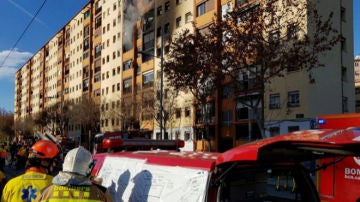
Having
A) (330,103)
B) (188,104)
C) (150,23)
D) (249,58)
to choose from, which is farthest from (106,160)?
(150,23)

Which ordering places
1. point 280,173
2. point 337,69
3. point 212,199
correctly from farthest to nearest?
point 337,69 < point 280,173 < point 212,199

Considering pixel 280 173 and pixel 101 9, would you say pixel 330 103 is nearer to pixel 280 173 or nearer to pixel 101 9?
pixel 280 173

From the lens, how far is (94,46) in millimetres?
71938

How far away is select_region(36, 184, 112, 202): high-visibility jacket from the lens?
2.93 m

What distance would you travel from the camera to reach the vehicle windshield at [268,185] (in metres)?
3.45

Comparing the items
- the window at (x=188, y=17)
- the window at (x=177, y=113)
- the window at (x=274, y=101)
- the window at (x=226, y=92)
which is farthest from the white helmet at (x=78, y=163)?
the window at (x=188, y=17)

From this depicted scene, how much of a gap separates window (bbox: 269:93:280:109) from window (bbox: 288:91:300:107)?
3.59 ft

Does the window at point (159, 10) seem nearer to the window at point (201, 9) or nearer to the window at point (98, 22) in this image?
the window at point (201, 9)

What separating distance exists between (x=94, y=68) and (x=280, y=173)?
69.1 metres

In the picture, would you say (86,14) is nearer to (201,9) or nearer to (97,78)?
(97,78)

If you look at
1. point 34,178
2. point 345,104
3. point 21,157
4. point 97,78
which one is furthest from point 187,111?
point 34,178

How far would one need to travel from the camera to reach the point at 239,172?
3.46m

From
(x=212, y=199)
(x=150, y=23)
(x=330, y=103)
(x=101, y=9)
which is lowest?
(x=212, y=199)

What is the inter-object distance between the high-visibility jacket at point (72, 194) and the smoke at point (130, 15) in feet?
175
